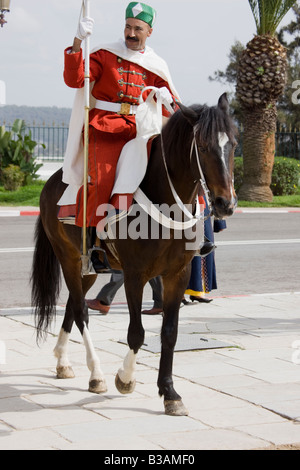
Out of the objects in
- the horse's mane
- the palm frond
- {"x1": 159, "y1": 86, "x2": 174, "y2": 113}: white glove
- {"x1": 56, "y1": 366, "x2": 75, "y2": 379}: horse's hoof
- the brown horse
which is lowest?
{"x1": 56, "y1": 366, "x2": 75, "y2": 379}: horse's hoof

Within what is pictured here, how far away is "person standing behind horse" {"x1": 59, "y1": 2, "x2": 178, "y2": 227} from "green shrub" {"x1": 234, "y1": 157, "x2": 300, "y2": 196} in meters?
19.3

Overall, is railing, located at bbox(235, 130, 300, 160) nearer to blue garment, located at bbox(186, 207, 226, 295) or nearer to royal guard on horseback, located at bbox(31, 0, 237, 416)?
blue garment, located at bbox(186, 207, 226, 295)

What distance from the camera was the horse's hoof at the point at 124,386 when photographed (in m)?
5.46

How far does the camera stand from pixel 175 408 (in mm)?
5086

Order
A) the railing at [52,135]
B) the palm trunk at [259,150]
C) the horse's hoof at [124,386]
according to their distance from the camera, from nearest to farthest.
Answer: the horse's hoof at [124,386]
the palm trunk at [259,150]
the railing at [52,135]

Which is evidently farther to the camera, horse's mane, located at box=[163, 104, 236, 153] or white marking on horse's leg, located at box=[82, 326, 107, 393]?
white marking on horse's leg, located at box=[82, 326, 107, 393]

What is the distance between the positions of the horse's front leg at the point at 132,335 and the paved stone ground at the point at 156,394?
124 mm

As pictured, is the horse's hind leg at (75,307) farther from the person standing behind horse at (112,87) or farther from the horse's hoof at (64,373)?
the person standing behind horse at (112,87)

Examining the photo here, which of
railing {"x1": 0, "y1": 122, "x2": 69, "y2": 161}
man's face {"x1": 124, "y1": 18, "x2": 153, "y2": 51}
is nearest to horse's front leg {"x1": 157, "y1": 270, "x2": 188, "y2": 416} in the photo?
man's face {"x1": 124, "y1": 18, "x2": 153, "y2": 51}

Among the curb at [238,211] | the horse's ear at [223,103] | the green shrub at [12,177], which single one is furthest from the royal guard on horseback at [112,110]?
the green shrub at [12,177]

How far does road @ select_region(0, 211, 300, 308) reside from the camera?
10.1m

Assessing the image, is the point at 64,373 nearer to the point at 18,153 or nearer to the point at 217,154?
the point at 217,154

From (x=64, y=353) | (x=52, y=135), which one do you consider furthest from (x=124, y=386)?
(x=52, y=135)
